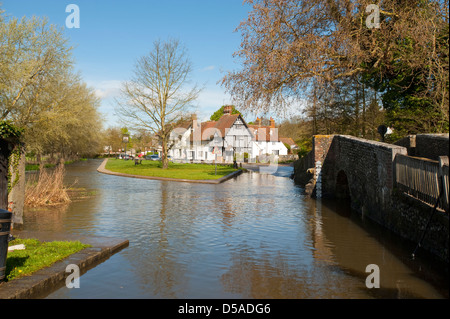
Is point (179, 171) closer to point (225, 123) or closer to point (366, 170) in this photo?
point (366, 170)

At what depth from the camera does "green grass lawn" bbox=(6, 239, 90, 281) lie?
21.4ft

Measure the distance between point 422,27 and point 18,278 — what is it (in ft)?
58.3

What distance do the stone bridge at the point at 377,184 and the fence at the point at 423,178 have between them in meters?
0.19

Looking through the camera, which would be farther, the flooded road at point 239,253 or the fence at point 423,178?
the fence at point 423,178

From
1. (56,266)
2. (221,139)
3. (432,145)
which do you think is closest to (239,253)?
(56,266)

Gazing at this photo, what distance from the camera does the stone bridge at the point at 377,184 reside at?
8.88 m

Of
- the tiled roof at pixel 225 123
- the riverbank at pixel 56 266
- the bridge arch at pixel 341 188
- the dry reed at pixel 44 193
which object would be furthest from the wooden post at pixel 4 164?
the tiled roof at pixel 225 123

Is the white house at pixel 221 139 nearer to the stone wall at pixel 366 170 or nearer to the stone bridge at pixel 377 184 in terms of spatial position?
the stone bridge at pixel 377 184

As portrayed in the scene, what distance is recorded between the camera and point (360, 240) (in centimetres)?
1046

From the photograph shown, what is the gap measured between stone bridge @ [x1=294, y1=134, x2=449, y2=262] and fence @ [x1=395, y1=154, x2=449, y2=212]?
187mm

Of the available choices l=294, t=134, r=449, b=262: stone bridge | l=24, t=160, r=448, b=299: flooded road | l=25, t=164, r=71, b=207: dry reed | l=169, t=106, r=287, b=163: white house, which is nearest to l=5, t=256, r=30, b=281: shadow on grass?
l=24, t=160, r=448, b=299: flooded road

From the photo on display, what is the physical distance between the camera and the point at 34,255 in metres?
7.47

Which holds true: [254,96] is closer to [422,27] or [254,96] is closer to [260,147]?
[422,27]
